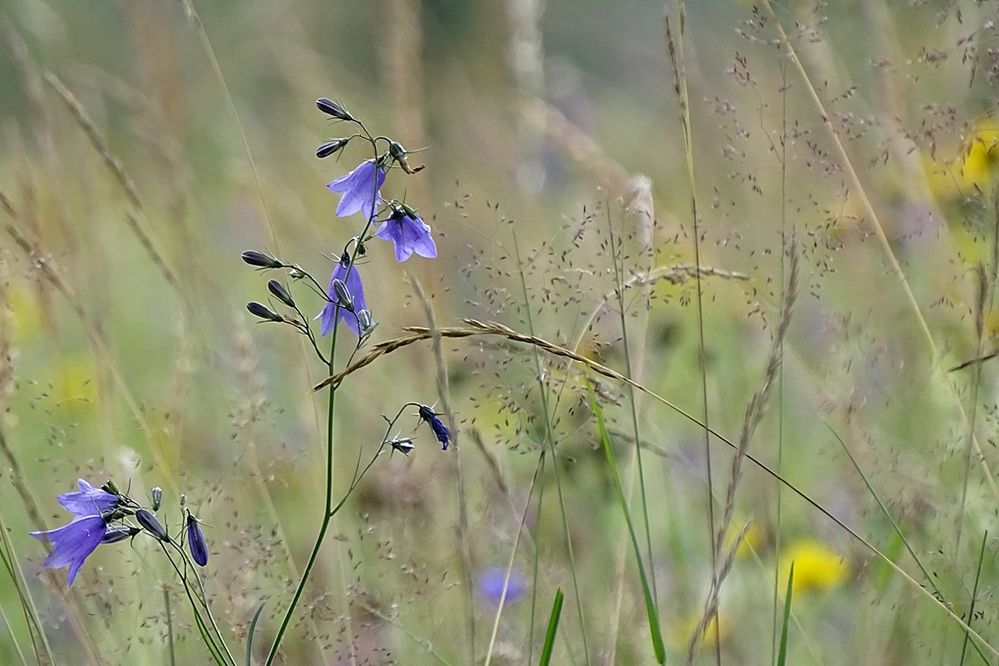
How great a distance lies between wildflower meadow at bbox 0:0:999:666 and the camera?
1.18 metres

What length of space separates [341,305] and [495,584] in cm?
84

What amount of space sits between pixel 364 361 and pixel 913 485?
0.97 m

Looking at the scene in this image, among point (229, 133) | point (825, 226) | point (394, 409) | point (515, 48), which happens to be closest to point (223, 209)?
point (229, 133)

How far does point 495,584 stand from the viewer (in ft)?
5.67

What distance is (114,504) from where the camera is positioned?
95cm

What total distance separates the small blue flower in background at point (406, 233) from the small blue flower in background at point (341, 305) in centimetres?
5

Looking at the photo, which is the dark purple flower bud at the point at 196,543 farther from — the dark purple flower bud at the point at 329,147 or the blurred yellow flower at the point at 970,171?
the blurred yellow flower at the point at 970,171

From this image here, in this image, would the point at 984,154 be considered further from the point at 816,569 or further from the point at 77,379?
the point at 77,379

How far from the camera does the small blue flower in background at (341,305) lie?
1020 mm

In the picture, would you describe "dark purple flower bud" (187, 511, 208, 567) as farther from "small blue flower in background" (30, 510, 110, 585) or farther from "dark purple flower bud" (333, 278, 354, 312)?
"dark purple flower bud" (333, 278, 354, 312)

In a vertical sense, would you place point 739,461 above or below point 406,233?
below

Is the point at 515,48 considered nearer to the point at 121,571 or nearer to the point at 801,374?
the point at 801,374

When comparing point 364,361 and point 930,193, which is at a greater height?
point 930,193

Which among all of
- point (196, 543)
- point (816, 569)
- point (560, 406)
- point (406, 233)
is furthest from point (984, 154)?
point (196, 543)
